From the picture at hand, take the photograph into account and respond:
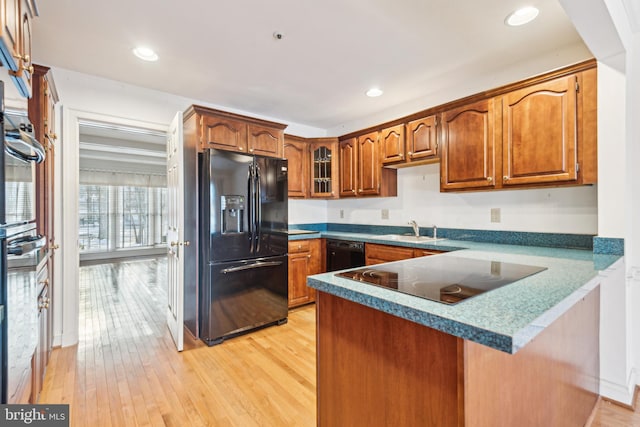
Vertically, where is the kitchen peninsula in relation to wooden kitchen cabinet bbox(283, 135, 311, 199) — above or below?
below

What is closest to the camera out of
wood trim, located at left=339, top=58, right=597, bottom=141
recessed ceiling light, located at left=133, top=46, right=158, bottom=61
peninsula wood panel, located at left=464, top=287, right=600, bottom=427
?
peninsula wood panel, located at left=464, top=287, right=600, bottom=427

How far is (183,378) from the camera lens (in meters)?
2.16

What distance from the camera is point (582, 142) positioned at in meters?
2.03

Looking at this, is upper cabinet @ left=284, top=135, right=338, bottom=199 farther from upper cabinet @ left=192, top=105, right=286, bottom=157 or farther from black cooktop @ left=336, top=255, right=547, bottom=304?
black cooktop @ left=336, top=255, right=547, bottom=304

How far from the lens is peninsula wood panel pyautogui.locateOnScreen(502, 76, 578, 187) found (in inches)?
81.5

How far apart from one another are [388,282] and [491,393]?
473mm

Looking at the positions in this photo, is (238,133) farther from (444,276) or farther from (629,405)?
(629,405)

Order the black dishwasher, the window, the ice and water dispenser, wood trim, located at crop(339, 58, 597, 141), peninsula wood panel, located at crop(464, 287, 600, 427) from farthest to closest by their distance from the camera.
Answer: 1. the window
2. the black dishwasher
3. the ice and water dispenser
4. wood trim, located at crop(339, 58, 597, 141)
5. peninsula wood panel, located at crop(464, 287, 600, 427)

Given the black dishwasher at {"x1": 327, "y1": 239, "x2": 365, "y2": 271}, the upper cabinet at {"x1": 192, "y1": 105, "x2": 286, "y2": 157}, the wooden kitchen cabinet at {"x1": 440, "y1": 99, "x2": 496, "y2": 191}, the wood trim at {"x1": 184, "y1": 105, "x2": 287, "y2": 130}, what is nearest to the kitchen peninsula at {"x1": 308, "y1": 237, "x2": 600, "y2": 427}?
the wooden kitchen cabinet at {"x1": 440, "y1": 99, "x2": 496, "y2": 191}

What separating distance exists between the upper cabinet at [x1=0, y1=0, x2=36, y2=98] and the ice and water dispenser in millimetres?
1507

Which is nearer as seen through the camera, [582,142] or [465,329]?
[465,329]

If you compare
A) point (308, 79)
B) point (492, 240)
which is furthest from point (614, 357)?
point (308, 79)

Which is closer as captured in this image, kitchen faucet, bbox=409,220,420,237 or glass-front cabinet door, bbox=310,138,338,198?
kitchen faucet, bbox=409,220,420,237

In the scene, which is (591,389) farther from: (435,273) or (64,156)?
(64,156)
